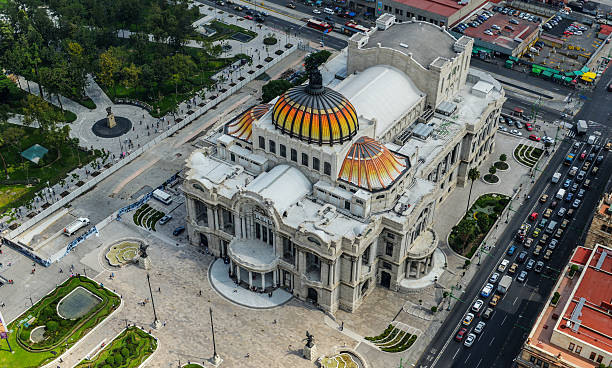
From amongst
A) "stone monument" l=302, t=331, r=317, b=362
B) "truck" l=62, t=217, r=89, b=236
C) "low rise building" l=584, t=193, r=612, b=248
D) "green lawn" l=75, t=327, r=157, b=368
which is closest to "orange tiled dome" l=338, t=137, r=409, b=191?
"stone monument" l=302, t=331, r=317, b=362

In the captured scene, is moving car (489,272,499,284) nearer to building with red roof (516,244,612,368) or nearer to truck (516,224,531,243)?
truck (516,224,531,243)

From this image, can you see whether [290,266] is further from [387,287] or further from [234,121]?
[234,121]

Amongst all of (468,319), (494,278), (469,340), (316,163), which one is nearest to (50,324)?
(316,163)

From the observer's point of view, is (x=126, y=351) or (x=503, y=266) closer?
(x=126, y=351)

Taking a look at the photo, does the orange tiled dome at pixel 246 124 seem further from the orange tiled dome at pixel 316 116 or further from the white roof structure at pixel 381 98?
the white roof structure at pixel 381 98

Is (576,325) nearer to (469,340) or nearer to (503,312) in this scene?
(469,340)

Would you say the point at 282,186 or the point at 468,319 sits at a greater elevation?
the point at 282,186

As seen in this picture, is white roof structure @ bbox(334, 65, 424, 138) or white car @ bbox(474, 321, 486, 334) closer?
white car @ bbox(474, 321, 486, 334)
